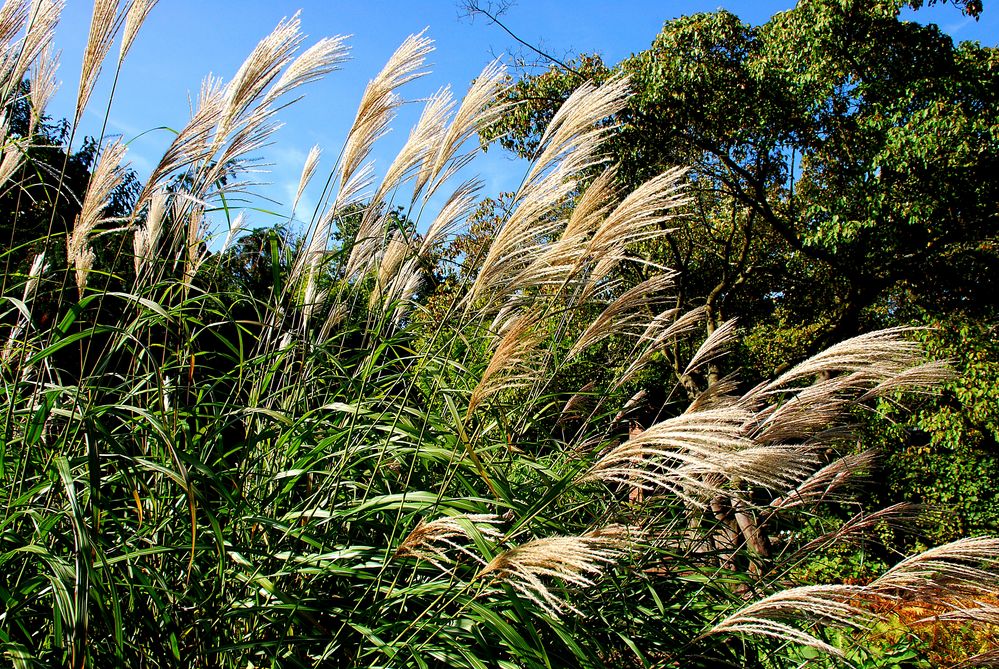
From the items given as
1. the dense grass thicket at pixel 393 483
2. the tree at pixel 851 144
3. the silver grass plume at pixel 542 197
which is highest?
the tree at pixel 851 144

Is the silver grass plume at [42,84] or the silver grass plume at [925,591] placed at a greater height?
the silver grass plume at [42,84]

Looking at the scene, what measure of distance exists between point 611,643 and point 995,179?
8822mm

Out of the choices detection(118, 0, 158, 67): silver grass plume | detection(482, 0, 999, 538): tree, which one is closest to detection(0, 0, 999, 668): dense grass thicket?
detection(118, 0, 158, 67): silver grass plume

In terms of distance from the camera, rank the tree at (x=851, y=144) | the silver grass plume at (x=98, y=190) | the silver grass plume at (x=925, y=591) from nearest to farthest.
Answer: the silver grass plume at (x=925, y=591), the silver grass plume at (x=98, y=190), the tree at (x=851, y=144)

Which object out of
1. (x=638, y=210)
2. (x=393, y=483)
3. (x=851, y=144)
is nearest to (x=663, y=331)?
(x=638, y=210)

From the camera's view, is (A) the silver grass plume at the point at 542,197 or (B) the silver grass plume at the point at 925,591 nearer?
(B) the silver grass plume at the point at 925,591

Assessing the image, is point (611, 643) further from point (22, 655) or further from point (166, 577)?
point (22, 655)

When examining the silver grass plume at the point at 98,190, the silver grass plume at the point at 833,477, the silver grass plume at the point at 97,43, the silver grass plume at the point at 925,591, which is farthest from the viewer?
the silver grass plume at the point at 833,477

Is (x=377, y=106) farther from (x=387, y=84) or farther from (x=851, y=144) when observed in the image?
(x=851, y=144)

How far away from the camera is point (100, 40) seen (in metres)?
1.61

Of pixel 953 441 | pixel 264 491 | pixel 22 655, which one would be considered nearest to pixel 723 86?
pixel 953 441

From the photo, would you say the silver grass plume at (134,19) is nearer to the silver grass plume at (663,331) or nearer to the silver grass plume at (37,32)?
the silver grass plume at (37,32)

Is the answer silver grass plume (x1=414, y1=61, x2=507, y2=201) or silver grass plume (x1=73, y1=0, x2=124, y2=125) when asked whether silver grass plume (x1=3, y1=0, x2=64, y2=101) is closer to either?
silver grass plume (x1=73, y1=0, x2=124, y2=125)

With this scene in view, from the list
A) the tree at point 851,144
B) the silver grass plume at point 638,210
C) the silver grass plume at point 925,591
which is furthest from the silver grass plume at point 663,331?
the tree at point 851,144
